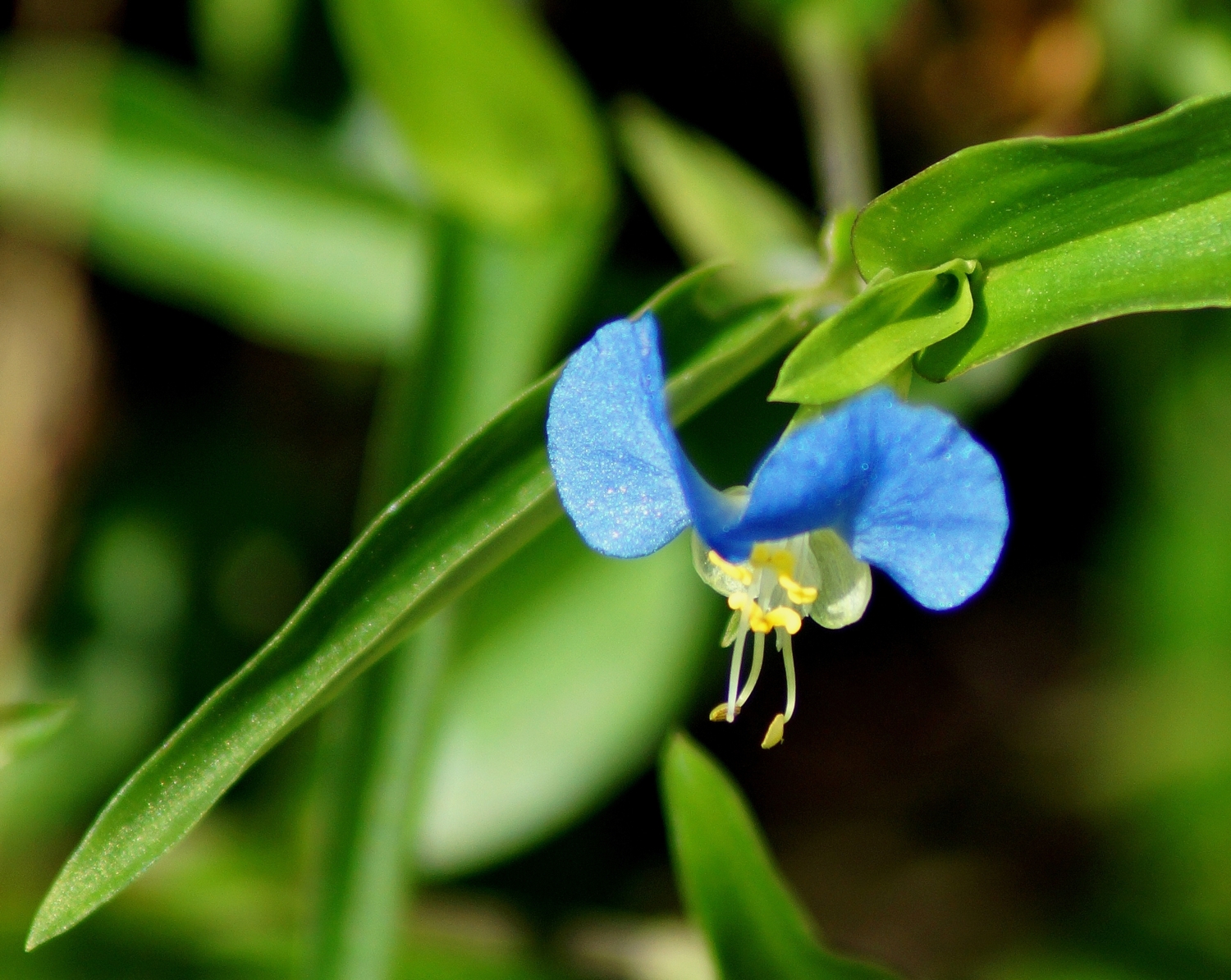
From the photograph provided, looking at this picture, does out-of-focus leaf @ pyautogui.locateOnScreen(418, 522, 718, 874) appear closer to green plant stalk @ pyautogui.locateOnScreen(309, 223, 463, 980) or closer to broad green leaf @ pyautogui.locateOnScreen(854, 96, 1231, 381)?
green plant stalk @ pyautogui.locateOnScreen(309, 223, 463, 980)

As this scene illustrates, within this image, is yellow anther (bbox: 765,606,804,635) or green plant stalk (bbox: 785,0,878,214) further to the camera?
green plant stalk (bbox: 785,0,878,214)

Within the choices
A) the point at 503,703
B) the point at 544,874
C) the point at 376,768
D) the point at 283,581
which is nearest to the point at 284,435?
the point at 283,581

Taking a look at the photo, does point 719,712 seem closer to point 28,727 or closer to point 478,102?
point 28,727

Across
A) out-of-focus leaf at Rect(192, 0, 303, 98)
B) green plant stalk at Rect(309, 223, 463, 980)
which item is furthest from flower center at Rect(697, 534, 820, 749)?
out-of-focus leaf at Rect(192, 0, 303, 98)

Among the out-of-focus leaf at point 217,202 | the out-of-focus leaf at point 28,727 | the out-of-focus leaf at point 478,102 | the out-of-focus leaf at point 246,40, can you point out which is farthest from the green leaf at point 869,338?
the out-of-focus leaf at point 246,40

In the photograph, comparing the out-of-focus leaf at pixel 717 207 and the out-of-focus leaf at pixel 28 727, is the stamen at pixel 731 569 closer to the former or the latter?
the out-of-focus leaf at pixel 28 727

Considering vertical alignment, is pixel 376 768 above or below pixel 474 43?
below

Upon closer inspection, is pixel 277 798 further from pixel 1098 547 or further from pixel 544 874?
pixel 1098 547
